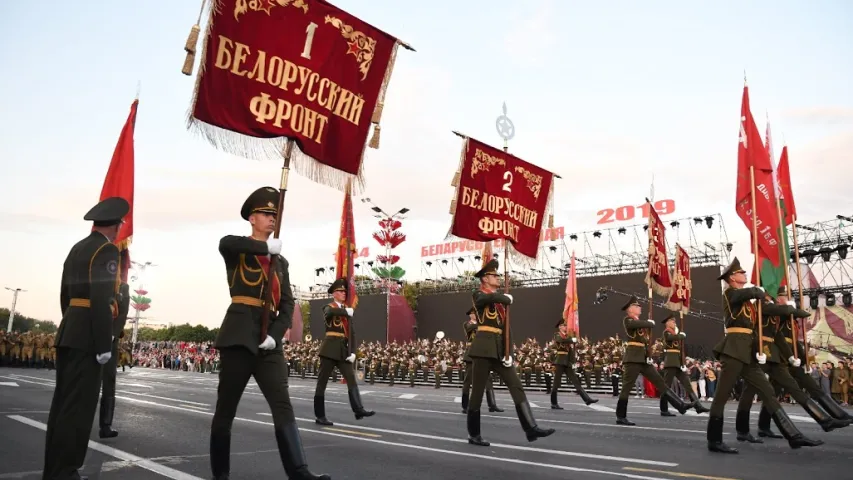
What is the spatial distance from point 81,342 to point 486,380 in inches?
178

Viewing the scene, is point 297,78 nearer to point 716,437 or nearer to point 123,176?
point 123,176

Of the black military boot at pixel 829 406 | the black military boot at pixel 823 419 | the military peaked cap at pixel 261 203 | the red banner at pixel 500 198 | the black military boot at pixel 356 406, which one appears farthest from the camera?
the red banner at pixel 500 198

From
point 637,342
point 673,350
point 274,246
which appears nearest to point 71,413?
point 274,246

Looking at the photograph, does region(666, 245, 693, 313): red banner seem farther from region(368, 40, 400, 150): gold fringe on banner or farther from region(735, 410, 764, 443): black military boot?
region(368, 40, 400, 150): gold fringe on banner

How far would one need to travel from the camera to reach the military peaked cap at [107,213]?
477 cm

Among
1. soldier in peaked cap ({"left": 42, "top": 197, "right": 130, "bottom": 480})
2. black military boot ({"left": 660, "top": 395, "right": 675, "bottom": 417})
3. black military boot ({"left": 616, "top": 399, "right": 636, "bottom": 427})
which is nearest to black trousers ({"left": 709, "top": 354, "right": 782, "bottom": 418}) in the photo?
black military boot ({"left": 616, "top": 399, "right": 636, "bottom": 427})

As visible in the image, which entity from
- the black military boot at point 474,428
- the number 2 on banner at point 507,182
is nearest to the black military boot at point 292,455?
the black military boot at point 474,428

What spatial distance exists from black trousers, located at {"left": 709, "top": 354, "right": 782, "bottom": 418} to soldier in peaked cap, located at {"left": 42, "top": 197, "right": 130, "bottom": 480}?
254 inches

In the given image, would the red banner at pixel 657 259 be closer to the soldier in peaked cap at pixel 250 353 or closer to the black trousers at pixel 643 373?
the black trousers at pixel 643 373

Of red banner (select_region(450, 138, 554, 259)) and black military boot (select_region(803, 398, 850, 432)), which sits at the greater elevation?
red banner (select_region(450, 138, 554, 259))

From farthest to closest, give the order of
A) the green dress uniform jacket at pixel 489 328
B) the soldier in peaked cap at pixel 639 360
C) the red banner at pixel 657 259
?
1. the red banner at pixel 657 259
2. the soldier in peaked cap at pixel 639 360
3. the green dress uniform jacket at pixel 489 328

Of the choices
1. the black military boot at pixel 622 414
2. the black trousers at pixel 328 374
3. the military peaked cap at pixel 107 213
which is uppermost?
the military peaked cap at pixel 107 213

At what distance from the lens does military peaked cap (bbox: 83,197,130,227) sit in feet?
15.6

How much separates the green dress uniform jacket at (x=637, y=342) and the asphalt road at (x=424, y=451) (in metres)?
1.17
